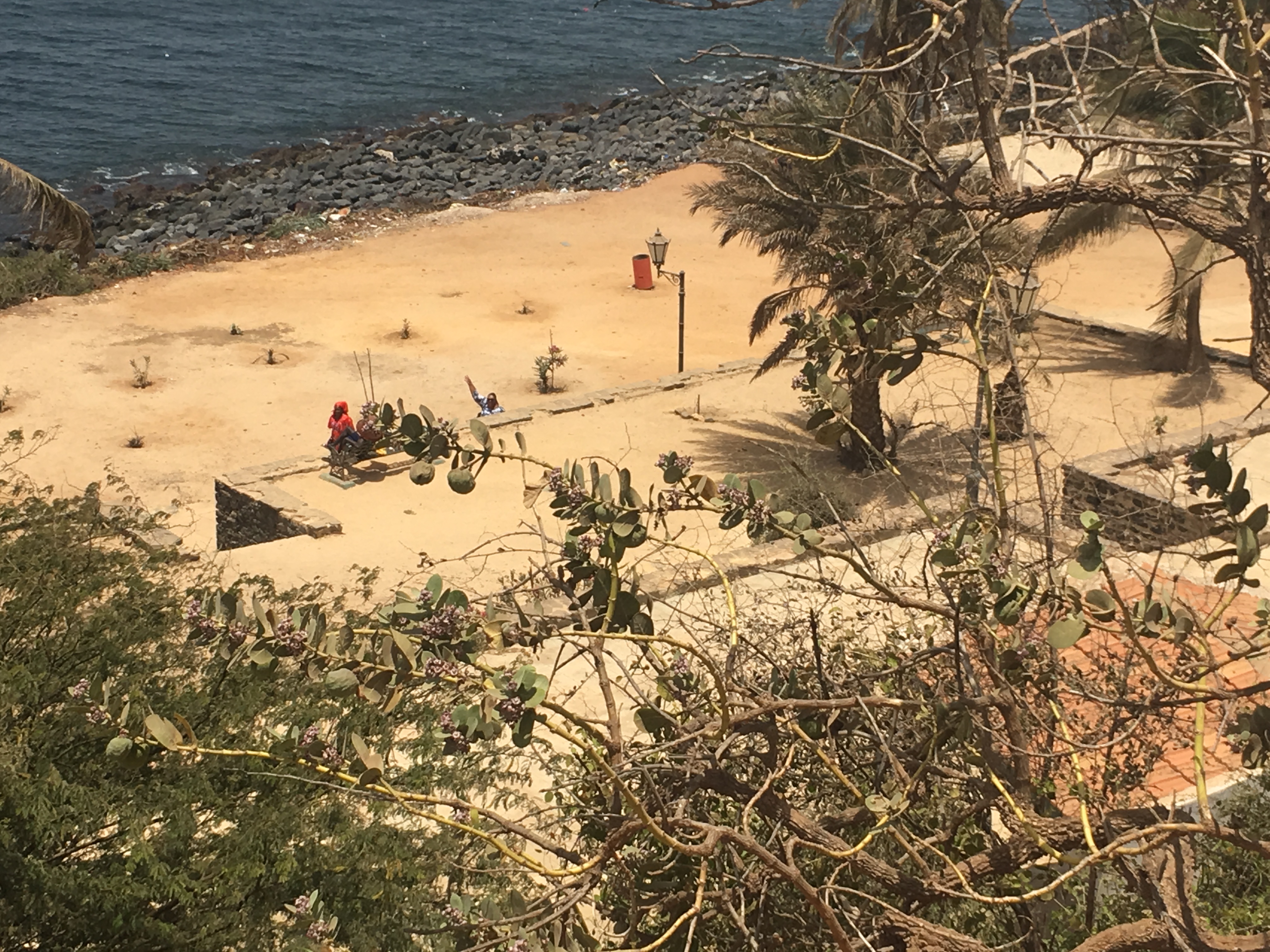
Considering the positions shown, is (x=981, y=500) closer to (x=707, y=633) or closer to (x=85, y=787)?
(x=707, y=633)

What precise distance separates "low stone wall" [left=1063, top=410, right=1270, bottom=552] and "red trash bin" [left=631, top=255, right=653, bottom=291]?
12.1 m

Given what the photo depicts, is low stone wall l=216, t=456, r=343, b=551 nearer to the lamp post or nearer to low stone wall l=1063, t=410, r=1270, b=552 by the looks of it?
the lamp post

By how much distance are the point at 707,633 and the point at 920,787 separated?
2584 millimetres

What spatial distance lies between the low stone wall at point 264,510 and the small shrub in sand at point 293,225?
1410cm

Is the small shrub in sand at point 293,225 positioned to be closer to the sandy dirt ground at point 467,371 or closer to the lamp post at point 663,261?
the sandy dirt ground at point 467,371

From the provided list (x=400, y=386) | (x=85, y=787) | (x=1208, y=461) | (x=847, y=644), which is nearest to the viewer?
(x=1208, y=461)

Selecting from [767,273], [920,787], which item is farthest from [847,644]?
[767,273]

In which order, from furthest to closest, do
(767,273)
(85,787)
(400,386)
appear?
(767,273) → (400,386) → (85,787)

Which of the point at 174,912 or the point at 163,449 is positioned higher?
the point at 174,912

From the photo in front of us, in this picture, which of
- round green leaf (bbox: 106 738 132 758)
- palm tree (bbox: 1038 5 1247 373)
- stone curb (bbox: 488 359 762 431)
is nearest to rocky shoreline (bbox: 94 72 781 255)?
stone curb (bbox: 488 359 762 431)

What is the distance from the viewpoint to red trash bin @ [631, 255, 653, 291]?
77.3 ft

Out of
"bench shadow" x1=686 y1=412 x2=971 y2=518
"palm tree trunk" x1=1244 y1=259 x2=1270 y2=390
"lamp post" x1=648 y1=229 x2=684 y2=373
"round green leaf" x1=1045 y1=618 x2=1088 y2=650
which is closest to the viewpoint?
"round green leaf" x1=1045 y1=618 x2=1088 y2=650

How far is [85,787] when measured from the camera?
16.9 ft

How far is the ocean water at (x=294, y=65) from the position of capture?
40.5 metres
